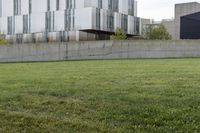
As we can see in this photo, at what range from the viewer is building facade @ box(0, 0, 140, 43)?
259ft

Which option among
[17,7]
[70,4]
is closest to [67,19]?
[70,4]

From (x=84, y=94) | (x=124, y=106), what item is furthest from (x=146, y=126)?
(x=84, y=94)

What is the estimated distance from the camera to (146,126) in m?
6.69

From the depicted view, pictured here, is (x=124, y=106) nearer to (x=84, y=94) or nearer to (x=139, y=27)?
(x=84, y=94)

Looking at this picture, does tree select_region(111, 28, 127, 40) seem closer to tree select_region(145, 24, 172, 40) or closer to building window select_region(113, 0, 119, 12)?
building window select_region(113, 0, 119, 12)

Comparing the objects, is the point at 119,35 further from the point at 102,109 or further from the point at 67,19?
the point at 102,109

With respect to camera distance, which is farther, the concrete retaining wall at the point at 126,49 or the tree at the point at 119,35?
the tree at the point at 119,35

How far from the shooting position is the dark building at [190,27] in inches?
2721

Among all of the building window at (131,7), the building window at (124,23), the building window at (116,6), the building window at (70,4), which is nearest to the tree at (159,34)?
the building window at (124,23)

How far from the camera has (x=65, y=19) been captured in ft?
266

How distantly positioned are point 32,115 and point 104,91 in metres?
3.15

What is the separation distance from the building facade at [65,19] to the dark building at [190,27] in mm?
17247

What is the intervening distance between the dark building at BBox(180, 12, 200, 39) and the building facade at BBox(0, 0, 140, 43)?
17.2m

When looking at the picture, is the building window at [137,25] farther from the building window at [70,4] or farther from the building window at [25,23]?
the building window at [25,23]
